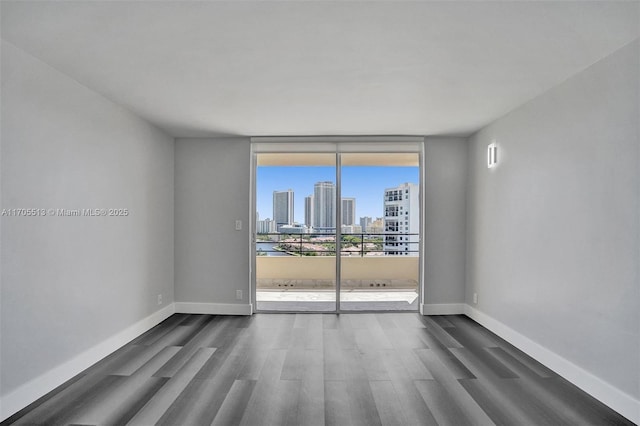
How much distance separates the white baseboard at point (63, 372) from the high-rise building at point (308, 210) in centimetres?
240

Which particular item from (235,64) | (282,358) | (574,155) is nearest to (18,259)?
(235,64)

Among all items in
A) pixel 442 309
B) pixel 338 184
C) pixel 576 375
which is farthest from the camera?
pixel 338 184

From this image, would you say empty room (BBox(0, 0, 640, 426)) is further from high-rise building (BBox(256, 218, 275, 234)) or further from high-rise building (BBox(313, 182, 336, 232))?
high-rise building (BBox(313, 182, 336, 232))

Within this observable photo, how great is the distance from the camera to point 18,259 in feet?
7.66

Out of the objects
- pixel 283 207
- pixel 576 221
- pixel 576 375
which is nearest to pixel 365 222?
pixel 283 207

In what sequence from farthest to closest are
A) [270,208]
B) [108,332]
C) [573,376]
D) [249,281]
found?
[270,208]
[249,281]
[108,332]
[573,376]

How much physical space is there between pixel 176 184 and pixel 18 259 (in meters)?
2.53

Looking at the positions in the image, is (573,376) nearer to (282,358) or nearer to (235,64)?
(282,358)

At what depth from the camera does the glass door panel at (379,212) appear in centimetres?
513

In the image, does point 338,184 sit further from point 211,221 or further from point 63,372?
point 63,372

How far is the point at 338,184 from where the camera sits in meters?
4.86

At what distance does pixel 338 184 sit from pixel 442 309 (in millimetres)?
2172

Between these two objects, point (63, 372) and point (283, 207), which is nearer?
point (63, 372)

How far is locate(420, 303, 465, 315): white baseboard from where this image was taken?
469 centimetres
